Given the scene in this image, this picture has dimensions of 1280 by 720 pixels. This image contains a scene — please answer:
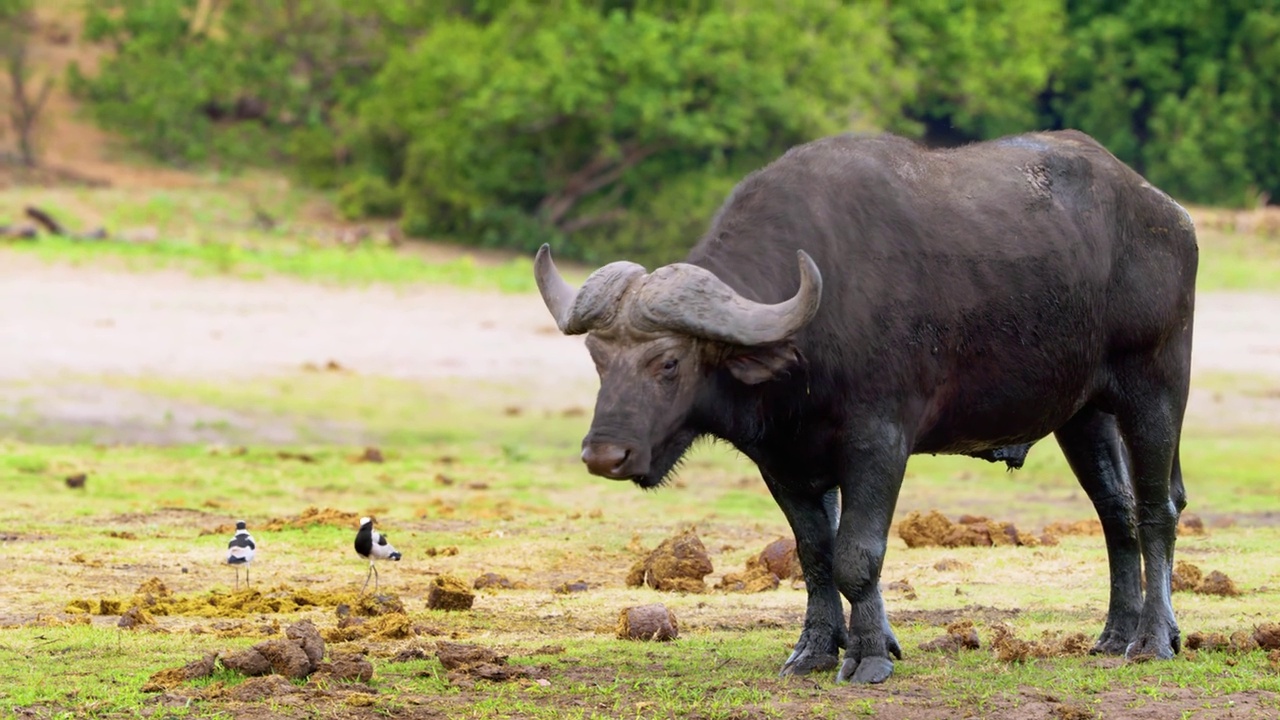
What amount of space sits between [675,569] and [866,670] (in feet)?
8.38

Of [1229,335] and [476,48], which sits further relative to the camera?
[476,48]

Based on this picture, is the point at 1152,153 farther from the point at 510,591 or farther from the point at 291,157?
the point at 510,591

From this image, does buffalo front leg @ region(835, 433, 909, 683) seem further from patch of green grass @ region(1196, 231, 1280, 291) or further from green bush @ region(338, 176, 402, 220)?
green bush @ region(338, 176, 402, 220)

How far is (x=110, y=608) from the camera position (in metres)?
8.62

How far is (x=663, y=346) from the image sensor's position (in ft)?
21.6

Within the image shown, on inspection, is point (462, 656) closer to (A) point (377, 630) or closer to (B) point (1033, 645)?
(A) point (377, 630)

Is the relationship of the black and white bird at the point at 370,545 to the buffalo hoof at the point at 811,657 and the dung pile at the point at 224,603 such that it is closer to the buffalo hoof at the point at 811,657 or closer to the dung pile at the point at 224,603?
the dung pile at the point at 224,603

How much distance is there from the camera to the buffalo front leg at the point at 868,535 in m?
6.97

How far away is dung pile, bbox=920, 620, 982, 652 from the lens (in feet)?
25.6

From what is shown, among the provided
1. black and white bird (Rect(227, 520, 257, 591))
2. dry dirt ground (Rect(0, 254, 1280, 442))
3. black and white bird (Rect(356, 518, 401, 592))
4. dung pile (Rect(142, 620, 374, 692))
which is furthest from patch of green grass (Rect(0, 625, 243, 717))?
dry dirt ground (Rect(0, 254, 1280, 442))

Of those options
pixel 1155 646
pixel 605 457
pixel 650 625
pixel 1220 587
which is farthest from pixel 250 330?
pixel 605 457

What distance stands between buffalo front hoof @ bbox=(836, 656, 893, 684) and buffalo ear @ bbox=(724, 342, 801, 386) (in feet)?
4.09

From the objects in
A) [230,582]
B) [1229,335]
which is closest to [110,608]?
[230,582]

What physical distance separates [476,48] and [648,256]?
437cm
